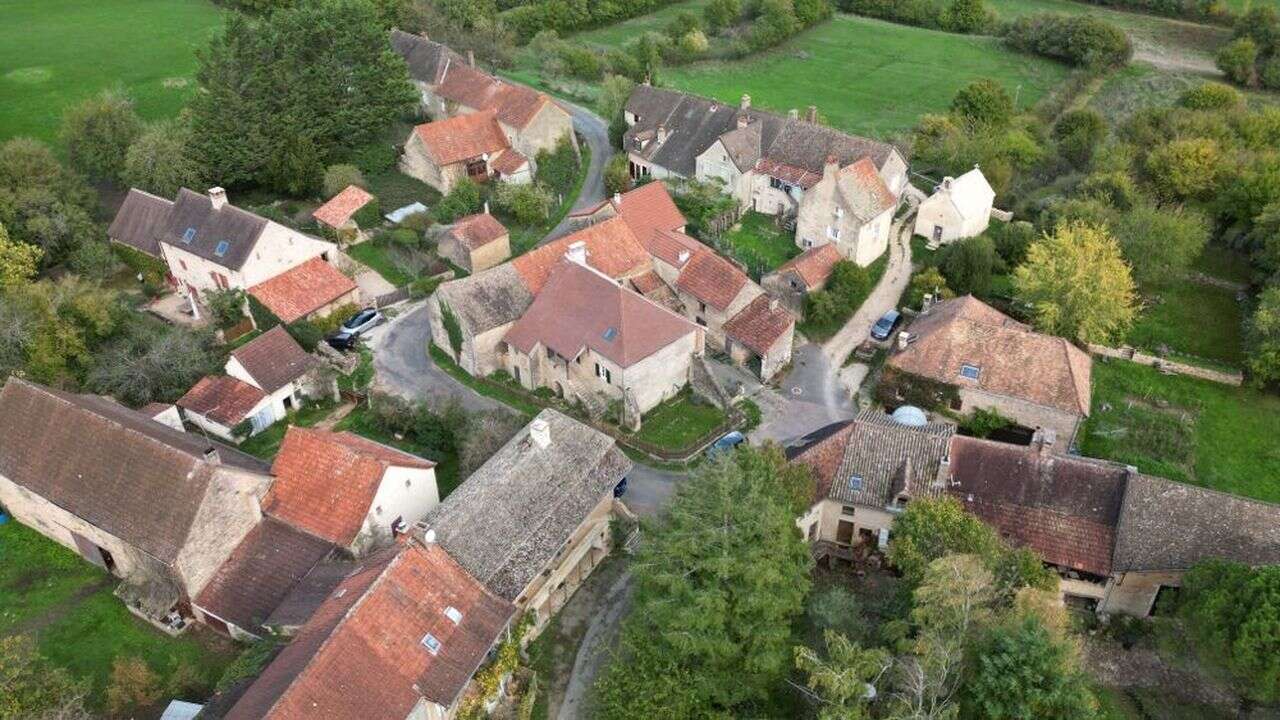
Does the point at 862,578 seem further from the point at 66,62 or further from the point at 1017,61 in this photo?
the point at 66,62

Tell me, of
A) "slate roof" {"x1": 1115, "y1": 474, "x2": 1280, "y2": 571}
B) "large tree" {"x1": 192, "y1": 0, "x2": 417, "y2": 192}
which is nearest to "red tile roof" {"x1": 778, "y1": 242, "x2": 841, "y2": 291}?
"slate roof" {"x1": 1115, "y1": 474, "x2": 1280, "y2": 571}

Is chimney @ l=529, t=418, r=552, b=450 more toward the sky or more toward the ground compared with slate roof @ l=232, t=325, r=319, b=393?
more toward the sky

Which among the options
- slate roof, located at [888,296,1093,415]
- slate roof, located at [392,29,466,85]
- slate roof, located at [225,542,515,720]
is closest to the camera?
slate roof, located at [225,542,515,720]

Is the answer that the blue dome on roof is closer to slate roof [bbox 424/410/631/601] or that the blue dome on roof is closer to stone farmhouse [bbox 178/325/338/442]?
slate roof [bbox 424/410/631/601]

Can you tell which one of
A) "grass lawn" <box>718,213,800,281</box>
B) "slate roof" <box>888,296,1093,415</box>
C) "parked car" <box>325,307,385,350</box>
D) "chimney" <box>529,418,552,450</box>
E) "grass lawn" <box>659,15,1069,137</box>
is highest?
"chimney" <box>529,418,552,450</box>

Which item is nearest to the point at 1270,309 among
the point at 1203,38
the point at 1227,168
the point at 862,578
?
the point at 1227,168

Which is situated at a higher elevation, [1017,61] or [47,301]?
[47,301]
